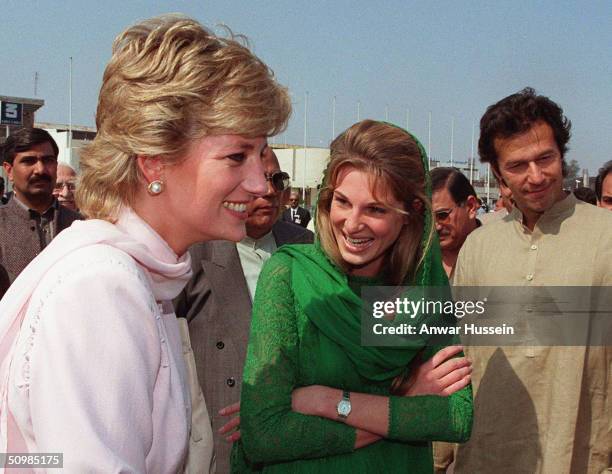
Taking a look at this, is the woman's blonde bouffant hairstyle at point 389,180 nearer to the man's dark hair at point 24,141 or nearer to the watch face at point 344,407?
the watch face at point 344,407

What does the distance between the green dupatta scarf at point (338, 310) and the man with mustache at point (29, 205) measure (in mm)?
3484

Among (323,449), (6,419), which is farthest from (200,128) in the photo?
(323,449)

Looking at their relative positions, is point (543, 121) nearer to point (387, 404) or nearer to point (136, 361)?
point (387, 404)

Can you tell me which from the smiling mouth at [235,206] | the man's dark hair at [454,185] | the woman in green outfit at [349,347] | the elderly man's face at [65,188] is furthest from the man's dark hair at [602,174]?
the elderly man's face at [65,188]

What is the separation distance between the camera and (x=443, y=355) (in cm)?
246

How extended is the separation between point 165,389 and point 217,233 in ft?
1.35

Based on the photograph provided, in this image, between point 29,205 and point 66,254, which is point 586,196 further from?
point 66,254

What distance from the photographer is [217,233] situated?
5.80 ft

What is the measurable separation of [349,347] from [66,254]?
118 cm

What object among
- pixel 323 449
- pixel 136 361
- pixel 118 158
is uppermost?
pixel 118 158

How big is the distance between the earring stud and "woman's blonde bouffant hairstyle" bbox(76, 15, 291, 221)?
0.10 feet

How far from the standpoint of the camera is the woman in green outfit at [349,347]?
7.66 feet


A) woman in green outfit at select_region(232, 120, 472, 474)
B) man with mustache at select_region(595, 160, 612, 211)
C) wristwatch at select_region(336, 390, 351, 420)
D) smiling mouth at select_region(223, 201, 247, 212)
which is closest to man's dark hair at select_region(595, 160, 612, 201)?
man with mustache at select_region(595, 160, 612, 211)

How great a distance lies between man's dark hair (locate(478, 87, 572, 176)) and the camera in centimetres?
353
